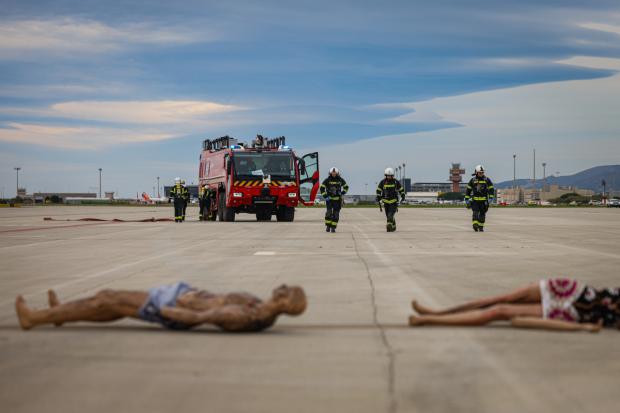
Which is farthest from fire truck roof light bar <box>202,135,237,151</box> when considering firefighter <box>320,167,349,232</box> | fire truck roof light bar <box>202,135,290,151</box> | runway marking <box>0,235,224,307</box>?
runway marking <box>0,235,224,307</box>

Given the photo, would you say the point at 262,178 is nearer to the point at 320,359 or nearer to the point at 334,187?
the point at 334,187

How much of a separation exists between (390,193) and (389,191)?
7cm

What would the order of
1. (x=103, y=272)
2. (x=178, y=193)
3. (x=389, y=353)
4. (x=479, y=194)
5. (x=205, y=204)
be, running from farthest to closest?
(x=205, y=204) → (x=178, y=193) → (x=479, y=194) → (x=103, y=272) → (x=389, y=353)

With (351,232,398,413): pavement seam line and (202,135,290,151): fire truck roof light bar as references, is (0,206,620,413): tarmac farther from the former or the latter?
(202,135,290,151): fire truck roof light bar

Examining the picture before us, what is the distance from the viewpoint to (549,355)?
20.4 ft

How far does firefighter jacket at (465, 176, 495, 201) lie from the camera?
26.2 m

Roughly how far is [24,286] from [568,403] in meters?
8.01

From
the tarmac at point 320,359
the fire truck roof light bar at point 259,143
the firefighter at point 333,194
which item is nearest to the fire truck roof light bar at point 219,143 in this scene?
the fire truck roof light bar at point 259,143

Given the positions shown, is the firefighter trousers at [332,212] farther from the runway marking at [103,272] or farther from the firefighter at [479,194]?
the runway marking at [103,272]

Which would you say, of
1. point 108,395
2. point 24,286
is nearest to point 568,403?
point 108,395

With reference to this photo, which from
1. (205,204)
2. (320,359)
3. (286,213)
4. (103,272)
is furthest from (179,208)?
(320,359)

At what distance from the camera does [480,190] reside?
86.0 ft

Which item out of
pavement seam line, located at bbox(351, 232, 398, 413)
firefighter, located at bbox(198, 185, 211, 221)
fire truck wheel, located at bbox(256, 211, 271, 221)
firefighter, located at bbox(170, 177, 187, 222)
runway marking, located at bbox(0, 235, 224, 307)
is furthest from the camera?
firefighter, located at bbox(198, 185, 211, 221)

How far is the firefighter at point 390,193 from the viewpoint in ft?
86.5
